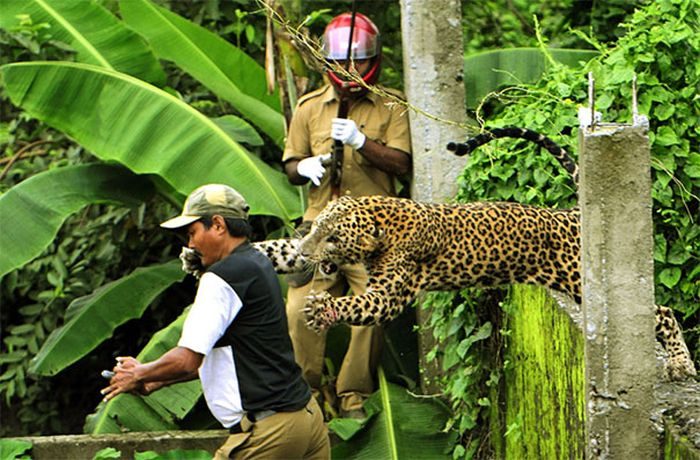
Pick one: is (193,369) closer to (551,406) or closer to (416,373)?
(551,406)

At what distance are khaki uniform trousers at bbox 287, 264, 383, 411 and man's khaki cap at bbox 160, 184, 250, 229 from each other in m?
2.25

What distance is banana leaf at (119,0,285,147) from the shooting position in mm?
8977

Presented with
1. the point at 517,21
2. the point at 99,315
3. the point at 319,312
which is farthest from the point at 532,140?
the point at 517,21

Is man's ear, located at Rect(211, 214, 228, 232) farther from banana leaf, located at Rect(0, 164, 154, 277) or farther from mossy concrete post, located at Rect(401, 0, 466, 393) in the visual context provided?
banana leaf, located at Rect(0, 164, 154, 277)

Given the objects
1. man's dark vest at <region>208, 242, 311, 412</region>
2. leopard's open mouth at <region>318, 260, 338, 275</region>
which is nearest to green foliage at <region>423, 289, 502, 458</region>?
leopard's open mouth at <region>318, 260, 338, 275</region>

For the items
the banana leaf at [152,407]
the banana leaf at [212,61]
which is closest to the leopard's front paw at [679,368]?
the banana leaf at [152,407]

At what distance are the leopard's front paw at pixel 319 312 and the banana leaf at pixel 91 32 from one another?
141 inches

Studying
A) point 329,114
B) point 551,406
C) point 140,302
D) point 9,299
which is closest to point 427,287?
point 551,406

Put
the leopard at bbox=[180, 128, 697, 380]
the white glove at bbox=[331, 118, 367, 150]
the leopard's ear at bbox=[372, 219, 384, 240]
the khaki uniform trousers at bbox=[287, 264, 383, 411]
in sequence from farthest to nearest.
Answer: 1. the khaki uniform trousers at bbox=[287, 264, 383, 411]
2. the white glove at bbox=[331, 118, 367, 150]
3. the leopard's ear at bbox=[372, 219, 384, 240]
4. the leopard at bbox=[180, 128, 697, 380]

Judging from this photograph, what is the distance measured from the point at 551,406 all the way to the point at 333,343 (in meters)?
3.17

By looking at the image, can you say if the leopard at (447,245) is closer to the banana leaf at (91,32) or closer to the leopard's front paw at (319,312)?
the leopard's front paw at (319,312)

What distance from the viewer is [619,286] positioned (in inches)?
168

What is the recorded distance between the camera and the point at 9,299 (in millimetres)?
10453

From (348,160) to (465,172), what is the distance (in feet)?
3.33
